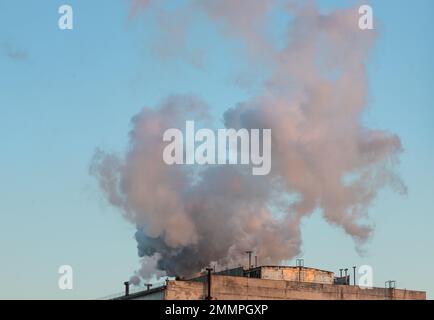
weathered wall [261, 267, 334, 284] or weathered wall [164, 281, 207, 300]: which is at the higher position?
weathered wall [261, 267, 334, 284]

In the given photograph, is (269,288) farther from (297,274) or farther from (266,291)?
(297,274)

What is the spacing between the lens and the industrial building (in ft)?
212

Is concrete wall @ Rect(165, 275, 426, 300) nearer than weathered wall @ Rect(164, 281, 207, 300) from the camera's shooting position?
No

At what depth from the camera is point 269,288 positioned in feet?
229

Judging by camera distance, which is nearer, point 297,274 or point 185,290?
point 185,290

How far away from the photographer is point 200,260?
279 feet

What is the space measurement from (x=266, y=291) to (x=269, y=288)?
0.49 m

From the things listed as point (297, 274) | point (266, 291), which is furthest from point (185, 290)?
point (297, 274)

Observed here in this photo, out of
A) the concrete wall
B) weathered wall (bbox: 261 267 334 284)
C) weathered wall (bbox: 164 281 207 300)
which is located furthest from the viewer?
weathered wall (bbox: 261 267 334 284)

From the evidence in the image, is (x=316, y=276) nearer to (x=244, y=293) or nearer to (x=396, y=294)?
(x=396, y=294)

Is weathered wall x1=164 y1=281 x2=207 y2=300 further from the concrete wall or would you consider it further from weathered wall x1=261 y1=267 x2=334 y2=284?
weathered wall x1=261 y1=267 x2=334 y2=284

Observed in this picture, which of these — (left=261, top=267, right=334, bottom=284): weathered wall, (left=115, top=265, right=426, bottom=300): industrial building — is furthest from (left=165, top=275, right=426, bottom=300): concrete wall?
(left=261, top=267, right=334, bottom=284): weathered wall
